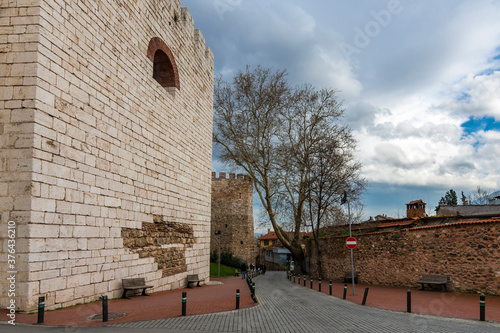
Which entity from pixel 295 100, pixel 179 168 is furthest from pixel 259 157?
pixel 179 168

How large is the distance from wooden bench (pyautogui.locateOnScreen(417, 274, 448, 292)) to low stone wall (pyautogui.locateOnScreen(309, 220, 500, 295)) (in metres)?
0.24

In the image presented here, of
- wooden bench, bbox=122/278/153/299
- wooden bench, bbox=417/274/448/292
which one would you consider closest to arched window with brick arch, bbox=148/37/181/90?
wooden bench, bbox=122/278/153/299

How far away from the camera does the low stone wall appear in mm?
12766

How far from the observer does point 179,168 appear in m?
13.8

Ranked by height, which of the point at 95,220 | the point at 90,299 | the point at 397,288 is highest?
the point at 95,220

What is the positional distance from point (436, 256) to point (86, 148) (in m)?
13.6

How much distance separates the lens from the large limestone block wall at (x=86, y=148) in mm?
6887

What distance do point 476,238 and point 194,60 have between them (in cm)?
1316

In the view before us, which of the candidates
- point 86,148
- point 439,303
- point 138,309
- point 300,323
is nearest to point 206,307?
point 138,309

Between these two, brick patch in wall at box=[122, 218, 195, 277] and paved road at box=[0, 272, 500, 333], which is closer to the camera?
paved road at box=[0, 272, 500, 333]

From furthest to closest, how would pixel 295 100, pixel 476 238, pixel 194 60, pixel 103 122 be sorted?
pixel 295 100 → pixel 194 60 → pixel 476 238 → pixel 103 122

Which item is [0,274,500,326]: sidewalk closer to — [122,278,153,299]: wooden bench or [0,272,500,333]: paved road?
[122,278,153,299]: wooden bench

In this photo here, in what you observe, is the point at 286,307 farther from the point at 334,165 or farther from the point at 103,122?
the point at 334,165

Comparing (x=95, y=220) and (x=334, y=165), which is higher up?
(x=334, y=165)
